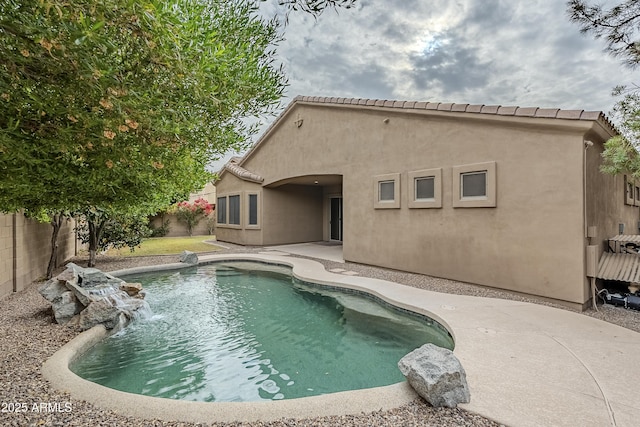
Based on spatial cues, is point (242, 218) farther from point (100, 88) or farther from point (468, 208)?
point (100, 88)

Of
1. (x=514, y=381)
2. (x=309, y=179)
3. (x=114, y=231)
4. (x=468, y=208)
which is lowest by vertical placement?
(x=514, y=381)

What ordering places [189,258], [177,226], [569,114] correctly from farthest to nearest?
1. [177,226]
2. [189,258]
3. [569,114]

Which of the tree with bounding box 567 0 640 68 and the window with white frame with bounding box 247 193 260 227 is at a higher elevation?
the tree with bounding box 567 0 640 68

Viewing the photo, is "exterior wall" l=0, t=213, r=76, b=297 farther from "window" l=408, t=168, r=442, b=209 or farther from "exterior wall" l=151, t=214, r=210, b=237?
"exterior wall" l=151, t=214, r=210, b=237

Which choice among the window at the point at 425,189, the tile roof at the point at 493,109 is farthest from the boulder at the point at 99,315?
the tile roof at the point at 493,109

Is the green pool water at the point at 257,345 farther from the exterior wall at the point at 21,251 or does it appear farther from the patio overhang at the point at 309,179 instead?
the patio overhang at the point at 309,179

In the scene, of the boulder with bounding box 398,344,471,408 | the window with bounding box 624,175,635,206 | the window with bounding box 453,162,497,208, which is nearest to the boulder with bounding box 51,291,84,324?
the boulder with bounding box 398,344,471,408

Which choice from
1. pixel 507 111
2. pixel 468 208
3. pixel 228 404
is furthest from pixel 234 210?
pixel 228 404

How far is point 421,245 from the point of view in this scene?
977 centimetres

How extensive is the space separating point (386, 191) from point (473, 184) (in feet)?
10.0

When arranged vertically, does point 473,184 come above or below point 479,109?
below

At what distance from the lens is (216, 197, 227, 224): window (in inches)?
767

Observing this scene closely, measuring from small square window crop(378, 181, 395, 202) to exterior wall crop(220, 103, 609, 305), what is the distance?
0.35 meters

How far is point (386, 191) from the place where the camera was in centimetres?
1097
